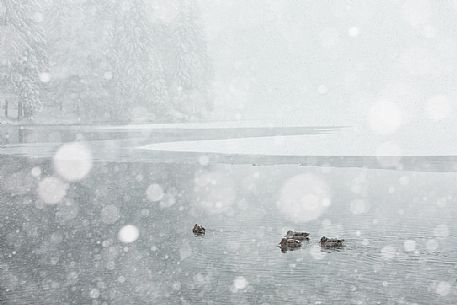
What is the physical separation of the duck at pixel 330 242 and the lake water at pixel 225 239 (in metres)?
0.23

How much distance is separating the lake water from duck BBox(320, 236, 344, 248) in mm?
230

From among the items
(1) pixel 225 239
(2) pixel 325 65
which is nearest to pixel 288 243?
(1) pixel 225 239

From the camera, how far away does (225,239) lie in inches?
604

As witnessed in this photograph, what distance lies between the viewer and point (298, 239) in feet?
49.1

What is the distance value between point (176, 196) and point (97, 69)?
53521 millimetres

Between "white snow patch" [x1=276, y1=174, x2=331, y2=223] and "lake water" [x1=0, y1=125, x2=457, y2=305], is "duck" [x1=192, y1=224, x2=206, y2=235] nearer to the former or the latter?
"lake water" [x1=0, y1=125, x2=457, y2=305]

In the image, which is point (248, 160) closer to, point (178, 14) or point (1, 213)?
point (1, 213)

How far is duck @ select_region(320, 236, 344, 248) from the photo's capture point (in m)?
14.5

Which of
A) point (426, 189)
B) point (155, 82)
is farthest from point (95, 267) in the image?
point (155, 82)

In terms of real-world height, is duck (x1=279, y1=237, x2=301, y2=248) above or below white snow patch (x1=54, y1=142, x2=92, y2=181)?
below

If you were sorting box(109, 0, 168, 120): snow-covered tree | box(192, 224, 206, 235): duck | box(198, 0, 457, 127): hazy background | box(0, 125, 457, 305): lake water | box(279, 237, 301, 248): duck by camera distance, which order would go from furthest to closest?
box(198, 0, 457, 127): hazy background
box(109, 0, 168, 120): snow-covered tree
box(192, 224, 206, 235): duck
box(279, 237, 301, 248): duck
box(0, 125, 457, 305): lake water

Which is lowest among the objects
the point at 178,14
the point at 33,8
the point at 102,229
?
the point at 102,229

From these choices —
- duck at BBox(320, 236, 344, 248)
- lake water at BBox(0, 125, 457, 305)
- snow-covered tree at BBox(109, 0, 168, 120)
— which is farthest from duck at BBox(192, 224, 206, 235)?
snow-covered tree at BBox(109, 0, 168, 120)

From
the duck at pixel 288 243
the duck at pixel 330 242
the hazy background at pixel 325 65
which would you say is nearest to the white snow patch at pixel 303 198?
the duck at pixel 330 242
